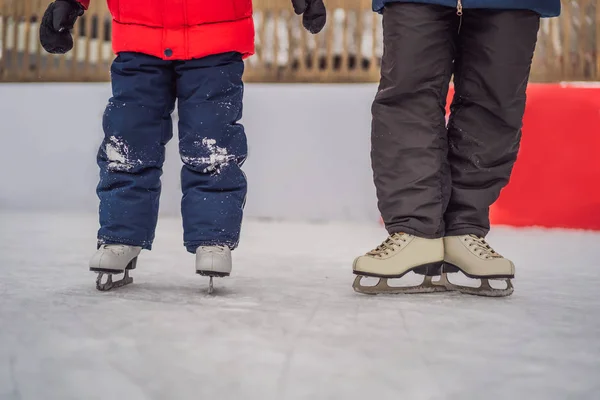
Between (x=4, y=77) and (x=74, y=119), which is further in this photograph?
(x=4, y=77)

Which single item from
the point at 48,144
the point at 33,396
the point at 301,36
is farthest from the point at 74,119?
the point at 33,396

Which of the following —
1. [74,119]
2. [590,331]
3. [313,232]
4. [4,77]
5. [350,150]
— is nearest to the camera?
[590,331]

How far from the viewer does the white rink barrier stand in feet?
9.79

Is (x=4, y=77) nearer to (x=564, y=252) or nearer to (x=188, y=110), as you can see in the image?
(x=188, y=110)

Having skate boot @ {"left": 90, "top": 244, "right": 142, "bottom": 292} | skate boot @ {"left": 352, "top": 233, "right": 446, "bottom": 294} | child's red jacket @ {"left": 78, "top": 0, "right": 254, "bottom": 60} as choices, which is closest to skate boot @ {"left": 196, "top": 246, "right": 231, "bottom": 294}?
skate boot @ {"left": 90, "top": 244, "right": 142, "bottom": 292}

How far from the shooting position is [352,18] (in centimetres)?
340

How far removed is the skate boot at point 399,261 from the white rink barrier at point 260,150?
1761 mm

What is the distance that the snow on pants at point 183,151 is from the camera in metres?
1.16

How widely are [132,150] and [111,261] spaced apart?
214mm

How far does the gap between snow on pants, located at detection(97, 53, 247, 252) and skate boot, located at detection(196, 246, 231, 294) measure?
24 mm

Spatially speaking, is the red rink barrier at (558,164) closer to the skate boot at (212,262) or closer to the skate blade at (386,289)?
the skate blade at (386,289)

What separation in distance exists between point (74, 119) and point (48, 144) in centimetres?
19

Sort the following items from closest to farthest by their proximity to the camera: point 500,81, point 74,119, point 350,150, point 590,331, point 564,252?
point 590,331 → point 500,81 → point 564,252 → point 350,150 → point 74,119

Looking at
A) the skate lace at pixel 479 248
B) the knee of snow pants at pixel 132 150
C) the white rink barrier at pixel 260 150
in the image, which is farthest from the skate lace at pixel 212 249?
the white rink barrier at pixel 260 150
